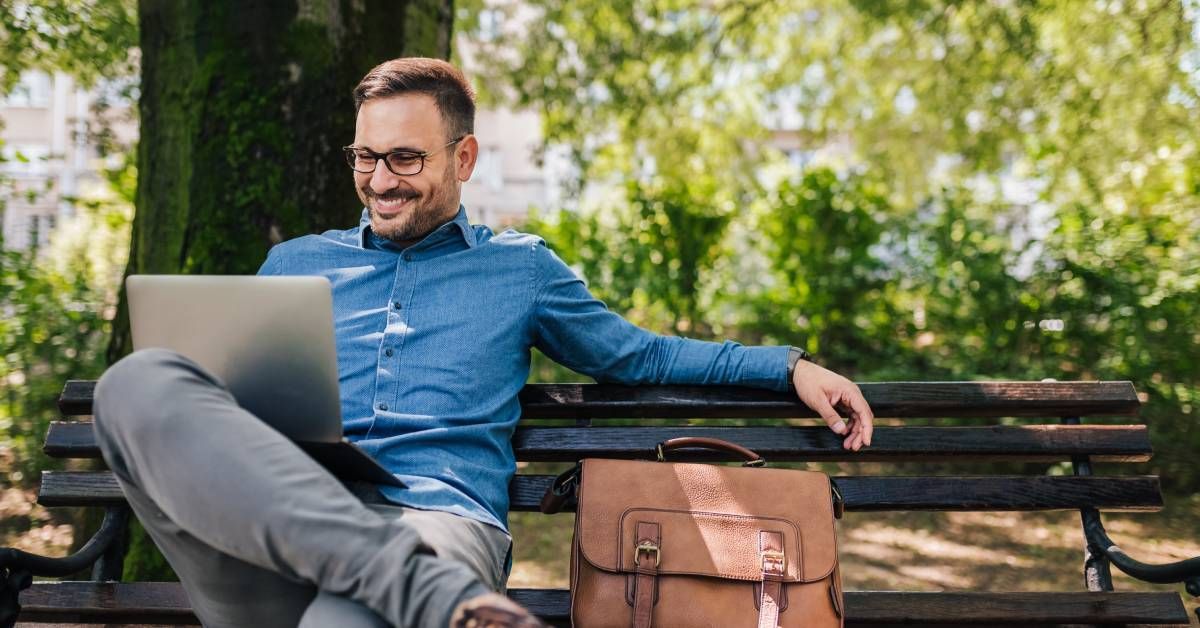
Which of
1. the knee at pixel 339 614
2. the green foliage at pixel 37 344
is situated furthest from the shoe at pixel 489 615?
the green foliage at pixel 37 344

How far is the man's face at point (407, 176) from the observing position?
2465mm

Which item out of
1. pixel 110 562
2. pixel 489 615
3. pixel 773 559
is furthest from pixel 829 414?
pixel 110 562

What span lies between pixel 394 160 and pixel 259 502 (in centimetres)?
117

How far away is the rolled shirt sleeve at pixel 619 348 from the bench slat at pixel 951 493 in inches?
14.8

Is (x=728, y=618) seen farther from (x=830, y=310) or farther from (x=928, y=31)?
(x=928, y=31)

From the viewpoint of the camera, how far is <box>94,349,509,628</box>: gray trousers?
157 centimetres

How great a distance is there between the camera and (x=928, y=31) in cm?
761

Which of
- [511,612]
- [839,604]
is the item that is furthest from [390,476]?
[839,604]

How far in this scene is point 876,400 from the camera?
101 inches

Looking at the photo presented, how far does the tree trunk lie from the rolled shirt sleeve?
1212mm

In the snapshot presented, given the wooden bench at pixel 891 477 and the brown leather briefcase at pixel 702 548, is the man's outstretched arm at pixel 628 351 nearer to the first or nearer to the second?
the wooden bench at pixel 891 477

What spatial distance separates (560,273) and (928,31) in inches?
248

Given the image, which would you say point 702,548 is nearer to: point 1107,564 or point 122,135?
point 1107,564

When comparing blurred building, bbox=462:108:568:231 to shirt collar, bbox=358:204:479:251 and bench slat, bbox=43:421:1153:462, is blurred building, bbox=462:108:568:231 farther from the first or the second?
bench slat, bbox=43:421:1153:462
